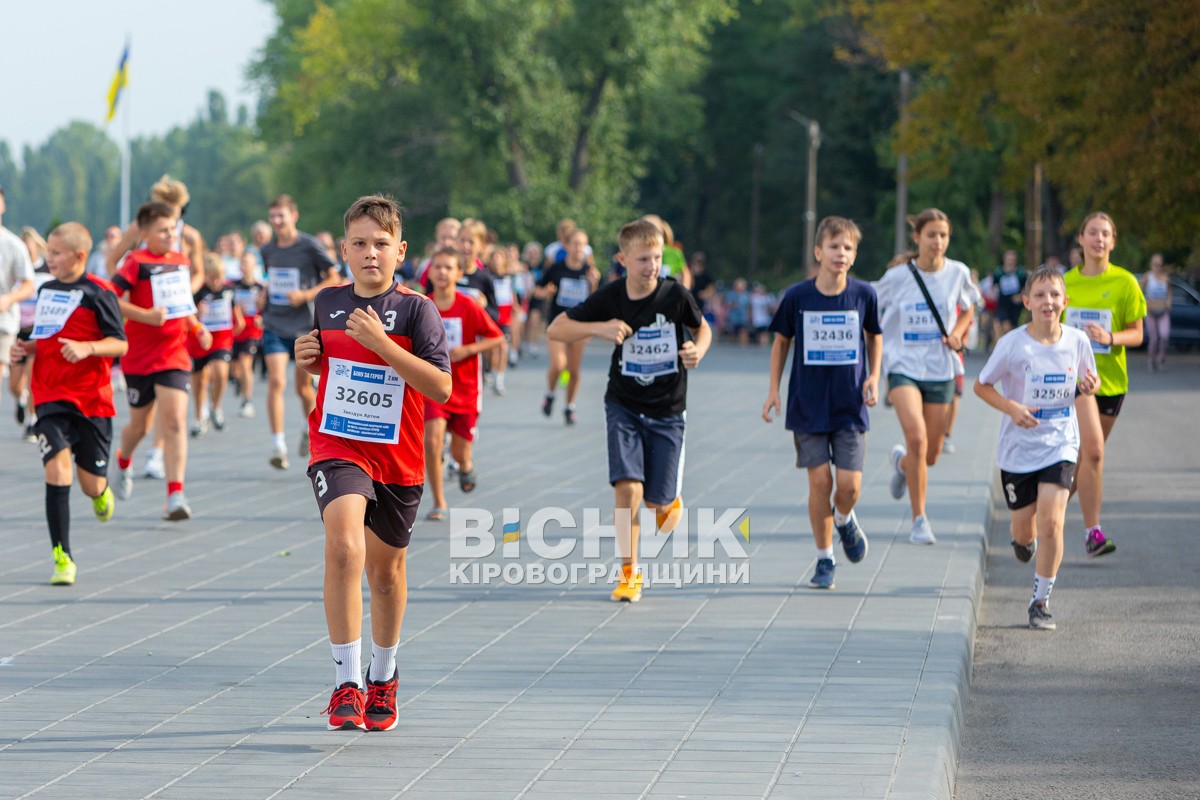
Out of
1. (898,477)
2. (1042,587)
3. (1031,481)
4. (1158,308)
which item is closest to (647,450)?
(1031,481)

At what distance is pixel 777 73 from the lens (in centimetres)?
7412

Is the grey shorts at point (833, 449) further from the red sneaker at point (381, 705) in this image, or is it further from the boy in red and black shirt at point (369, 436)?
the red sneaker at point (381, 705)

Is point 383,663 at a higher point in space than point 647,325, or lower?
lower

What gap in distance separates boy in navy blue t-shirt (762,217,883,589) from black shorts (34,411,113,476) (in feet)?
11.2

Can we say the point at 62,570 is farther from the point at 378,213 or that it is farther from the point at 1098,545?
the point at 1098,545

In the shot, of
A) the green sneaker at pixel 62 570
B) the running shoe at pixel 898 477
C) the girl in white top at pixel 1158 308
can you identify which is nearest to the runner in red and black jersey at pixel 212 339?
the running shoe at pixel 898 477

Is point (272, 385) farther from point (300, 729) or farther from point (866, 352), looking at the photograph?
point (300, 729)

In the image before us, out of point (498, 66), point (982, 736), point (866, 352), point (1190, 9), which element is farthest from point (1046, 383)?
point (498, 66)

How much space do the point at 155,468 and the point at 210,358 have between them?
284 cm

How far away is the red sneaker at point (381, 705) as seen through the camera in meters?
5.98

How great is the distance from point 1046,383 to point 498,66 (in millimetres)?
44377

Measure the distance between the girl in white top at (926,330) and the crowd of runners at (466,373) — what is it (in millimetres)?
14

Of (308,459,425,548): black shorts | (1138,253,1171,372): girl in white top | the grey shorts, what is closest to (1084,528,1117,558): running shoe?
the grey shorts

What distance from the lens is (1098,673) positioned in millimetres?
7605
